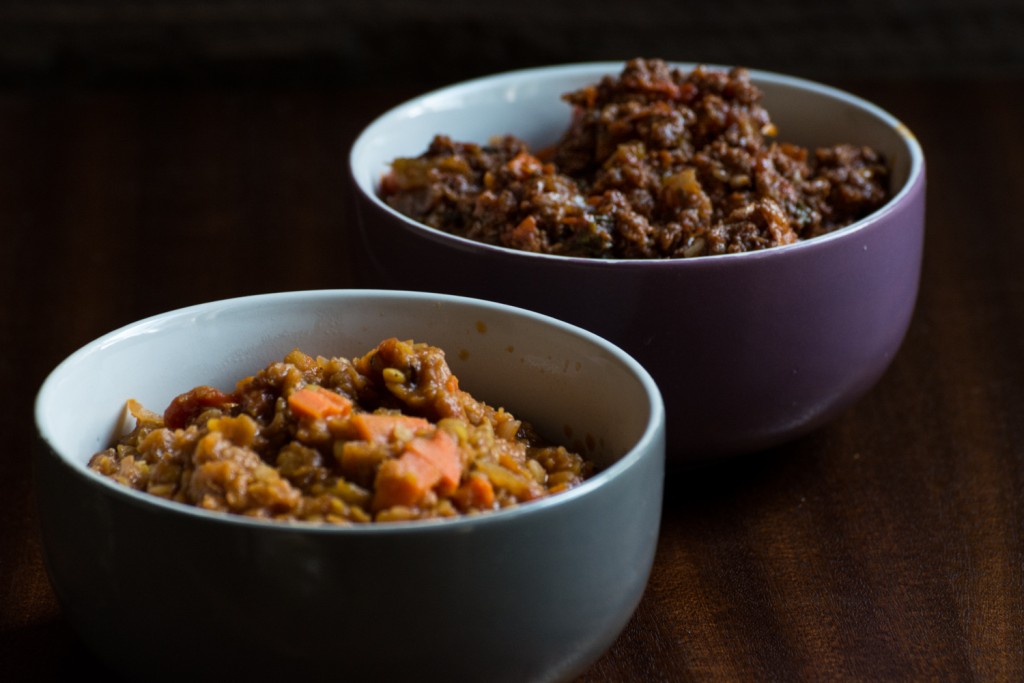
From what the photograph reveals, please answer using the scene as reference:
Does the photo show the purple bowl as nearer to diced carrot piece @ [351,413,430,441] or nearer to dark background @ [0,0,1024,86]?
diced carrot piece @ [351,413,430,441]

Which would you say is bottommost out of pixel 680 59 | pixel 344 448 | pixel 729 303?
pixel 680 59

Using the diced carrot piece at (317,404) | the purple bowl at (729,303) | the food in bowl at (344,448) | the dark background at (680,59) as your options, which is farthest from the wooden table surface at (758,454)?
the diced carrot piece at (317,404)

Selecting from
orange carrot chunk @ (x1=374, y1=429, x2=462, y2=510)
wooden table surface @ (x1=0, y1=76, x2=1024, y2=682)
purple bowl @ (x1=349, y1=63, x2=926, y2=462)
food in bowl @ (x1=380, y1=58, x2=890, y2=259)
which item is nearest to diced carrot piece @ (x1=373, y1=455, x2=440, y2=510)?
orange carrot chunk @ (x1=374, y1=429, x2=462, y2=510)

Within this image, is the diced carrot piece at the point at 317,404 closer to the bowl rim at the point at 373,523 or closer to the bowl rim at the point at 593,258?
the bowl rim at the point at 373,523

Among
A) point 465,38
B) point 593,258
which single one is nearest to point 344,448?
point 593,258

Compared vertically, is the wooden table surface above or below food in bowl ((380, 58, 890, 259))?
below

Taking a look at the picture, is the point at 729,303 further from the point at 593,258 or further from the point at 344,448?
the point at 344,448
